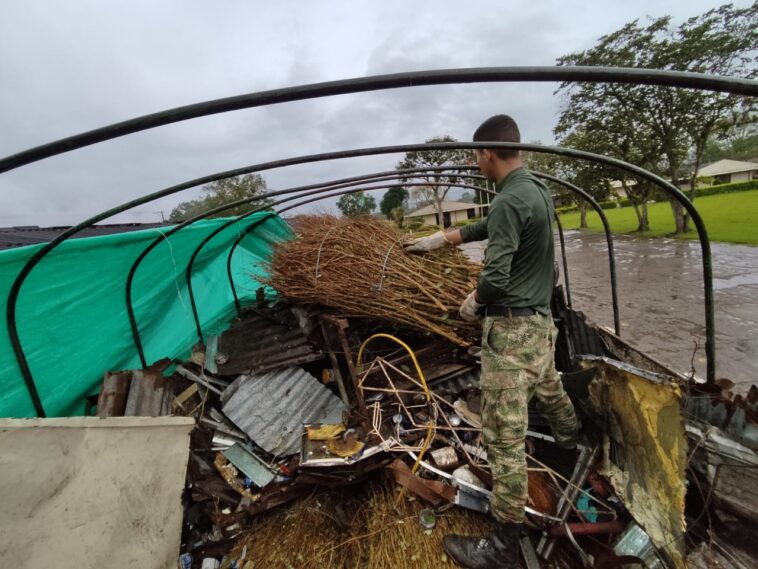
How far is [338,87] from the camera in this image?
1394 millimetres

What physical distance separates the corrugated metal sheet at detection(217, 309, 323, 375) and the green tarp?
2.00 ft

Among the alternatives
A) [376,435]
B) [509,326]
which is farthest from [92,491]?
[509,326]

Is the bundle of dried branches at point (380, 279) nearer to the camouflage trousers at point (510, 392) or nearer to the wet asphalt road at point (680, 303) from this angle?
the camouflage trousers at point (510, 392)

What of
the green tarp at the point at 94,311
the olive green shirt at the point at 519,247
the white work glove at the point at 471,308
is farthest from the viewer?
the green tarp at the point at 94,311

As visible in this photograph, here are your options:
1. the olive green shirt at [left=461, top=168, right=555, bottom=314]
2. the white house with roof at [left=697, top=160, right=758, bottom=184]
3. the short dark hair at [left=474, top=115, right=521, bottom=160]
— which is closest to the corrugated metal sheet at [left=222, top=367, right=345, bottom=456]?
the olive green shirt at [left=461, top=168, right=555, bottom=314]

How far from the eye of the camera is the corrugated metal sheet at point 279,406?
3133mm

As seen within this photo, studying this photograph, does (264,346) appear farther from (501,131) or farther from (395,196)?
(395,196)

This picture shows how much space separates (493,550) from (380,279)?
214 centimetres

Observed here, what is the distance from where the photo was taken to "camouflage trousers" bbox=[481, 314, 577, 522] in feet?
6.73

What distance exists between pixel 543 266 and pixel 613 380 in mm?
933

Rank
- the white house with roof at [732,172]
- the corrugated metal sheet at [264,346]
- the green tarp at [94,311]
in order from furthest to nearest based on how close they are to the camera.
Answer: the white house with roof at [732,172] < the corrugated metal sheet at [264,346] < the green tarp at [94,311]

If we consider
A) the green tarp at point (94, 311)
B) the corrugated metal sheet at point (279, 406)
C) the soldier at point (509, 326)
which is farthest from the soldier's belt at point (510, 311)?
the green tarp at point (94, 311)

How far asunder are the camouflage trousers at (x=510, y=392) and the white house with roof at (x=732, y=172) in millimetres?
64809

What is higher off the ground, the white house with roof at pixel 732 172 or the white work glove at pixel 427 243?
the white work glove at pixel 427 243
